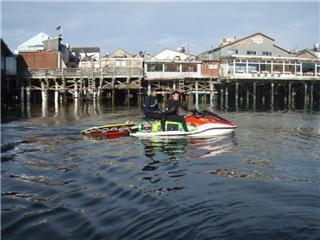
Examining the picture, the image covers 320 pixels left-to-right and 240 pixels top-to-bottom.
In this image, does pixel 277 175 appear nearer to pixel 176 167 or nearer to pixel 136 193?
pixel 176 167

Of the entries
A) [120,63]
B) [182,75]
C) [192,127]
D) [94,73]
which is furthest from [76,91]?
[192,127]

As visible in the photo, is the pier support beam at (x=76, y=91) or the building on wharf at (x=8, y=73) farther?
the pier support beam at (x=76, y=91)

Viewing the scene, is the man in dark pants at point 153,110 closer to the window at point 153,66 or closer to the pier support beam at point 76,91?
the pier support beam at point 76,91

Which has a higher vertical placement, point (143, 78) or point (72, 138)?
point (143, 78)

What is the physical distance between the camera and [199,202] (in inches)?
303

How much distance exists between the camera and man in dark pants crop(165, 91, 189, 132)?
15118 millimetres

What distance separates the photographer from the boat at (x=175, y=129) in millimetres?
16000

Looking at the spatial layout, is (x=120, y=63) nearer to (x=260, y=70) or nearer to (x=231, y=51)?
(x=231, y=51)

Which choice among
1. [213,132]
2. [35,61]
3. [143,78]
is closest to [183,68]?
[143,78]

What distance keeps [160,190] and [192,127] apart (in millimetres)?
7870

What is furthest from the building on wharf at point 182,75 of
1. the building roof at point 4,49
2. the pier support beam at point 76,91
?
the building roof at point 4,49

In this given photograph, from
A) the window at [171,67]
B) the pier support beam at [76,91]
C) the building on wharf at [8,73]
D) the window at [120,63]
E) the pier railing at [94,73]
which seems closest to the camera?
the building on wharf at [8,73]

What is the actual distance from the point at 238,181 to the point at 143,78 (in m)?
42.7

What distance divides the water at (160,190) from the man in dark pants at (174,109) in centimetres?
136
